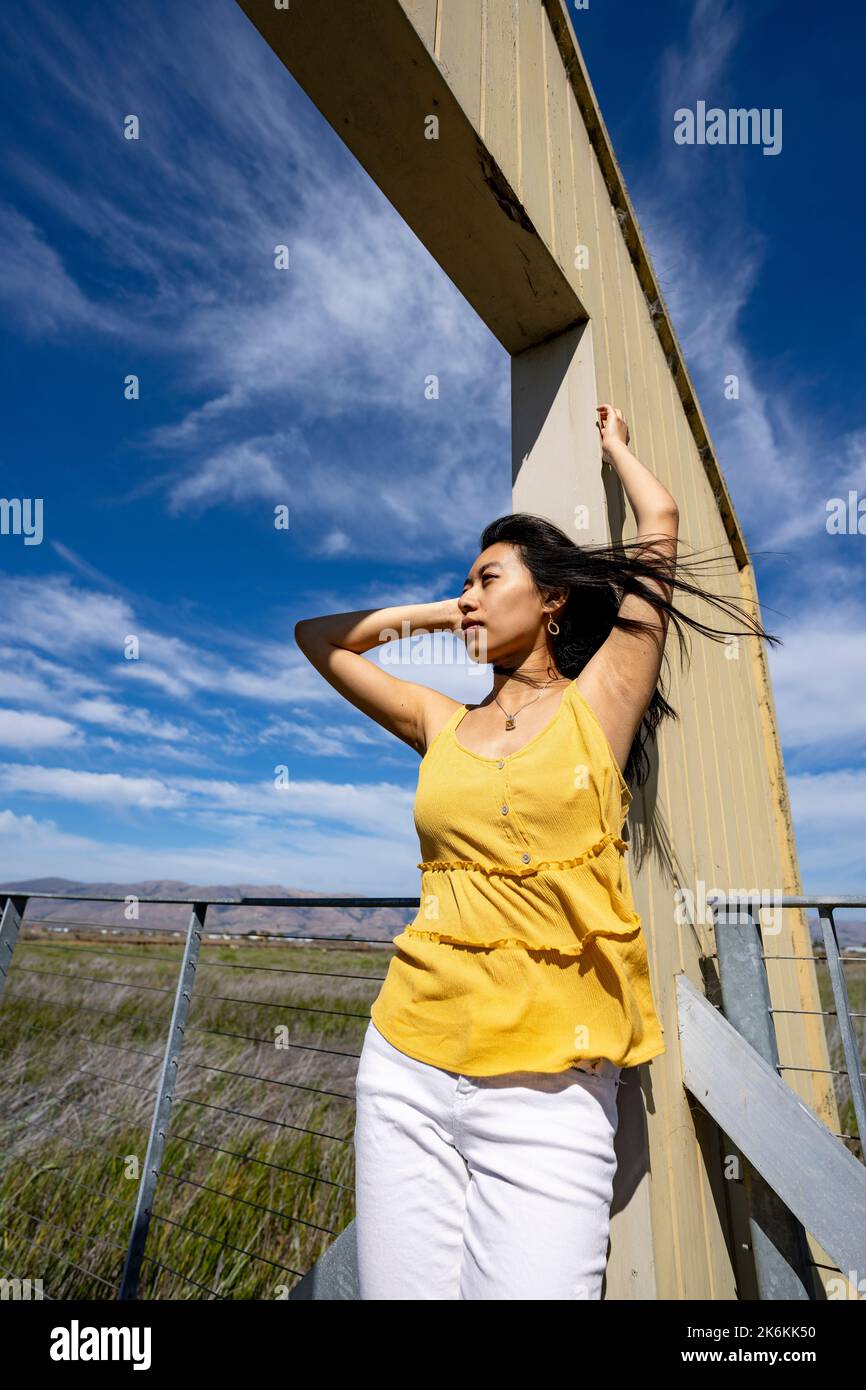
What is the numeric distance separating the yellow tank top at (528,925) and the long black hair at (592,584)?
0.26m

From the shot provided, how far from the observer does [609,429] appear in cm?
153

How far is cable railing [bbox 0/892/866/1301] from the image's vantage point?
62.4 inches

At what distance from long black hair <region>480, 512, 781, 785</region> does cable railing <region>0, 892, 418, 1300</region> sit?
2.10ft

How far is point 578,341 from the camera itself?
1.67 metres

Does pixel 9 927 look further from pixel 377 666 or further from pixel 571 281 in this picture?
pixel 571 281

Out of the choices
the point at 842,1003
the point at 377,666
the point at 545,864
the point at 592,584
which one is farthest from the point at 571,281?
the point at 842,1003

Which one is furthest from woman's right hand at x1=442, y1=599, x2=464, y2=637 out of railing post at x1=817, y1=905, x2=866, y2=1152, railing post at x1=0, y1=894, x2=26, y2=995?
railing post at x1=0, y1=894, x2=26, y2=995

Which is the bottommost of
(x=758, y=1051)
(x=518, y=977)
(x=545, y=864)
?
(x=758, y=1051)

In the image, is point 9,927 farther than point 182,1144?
No

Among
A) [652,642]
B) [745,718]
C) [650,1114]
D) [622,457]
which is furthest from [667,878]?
[745,718]

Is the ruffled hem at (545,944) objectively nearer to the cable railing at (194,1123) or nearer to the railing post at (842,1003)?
the cable railing at (194,1123)

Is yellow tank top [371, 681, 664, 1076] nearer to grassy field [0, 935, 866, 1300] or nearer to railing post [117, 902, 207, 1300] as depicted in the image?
grassy field [0, 935, 866, 1300]

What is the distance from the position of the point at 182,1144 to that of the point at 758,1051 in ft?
10.1
